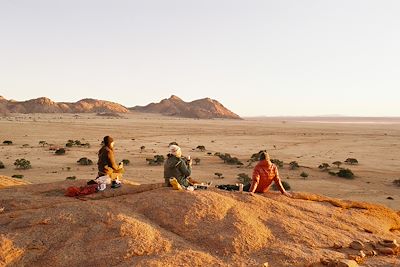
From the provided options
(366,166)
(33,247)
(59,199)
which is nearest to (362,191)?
(366,166)

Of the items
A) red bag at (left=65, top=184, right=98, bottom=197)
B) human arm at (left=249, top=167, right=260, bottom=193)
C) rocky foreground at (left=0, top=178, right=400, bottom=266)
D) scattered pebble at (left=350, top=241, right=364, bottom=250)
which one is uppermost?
human arm at (left=249, top=167, right=260, bottom=193)

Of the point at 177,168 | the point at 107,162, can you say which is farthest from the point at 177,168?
the point at 107,162

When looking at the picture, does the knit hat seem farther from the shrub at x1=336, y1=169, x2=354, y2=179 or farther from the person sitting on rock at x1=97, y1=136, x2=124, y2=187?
the shrub at x1=336, y1=169, x2=354, y2=179

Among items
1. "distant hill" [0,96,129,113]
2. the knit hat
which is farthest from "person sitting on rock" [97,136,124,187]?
"distant hill" [0,96,129,113]

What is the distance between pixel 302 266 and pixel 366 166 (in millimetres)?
31274

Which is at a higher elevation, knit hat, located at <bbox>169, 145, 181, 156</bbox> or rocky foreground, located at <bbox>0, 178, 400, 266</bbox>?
knit hat, located at <bbox>169, 145, 181, 156</bbox>

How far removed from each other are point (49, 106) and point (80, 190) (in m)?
160

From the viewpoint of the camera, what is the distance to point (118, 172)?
12844 millimetres

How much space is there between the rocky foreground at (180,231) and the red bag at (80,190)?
0.22 meters

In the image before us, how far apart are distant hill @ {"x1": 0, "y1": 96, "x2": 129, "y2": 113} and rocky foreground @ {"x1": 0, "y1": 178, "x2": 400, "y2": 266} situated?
144m


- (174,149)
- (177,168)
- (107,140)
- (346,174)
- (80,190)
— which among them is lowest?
(346,174)

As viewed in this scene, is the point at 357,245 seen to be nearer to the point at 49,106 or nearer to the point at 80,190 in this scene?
the point at 80,190

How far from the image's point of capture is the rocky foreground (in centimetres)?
845

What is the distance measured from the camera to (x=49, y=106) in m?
162
